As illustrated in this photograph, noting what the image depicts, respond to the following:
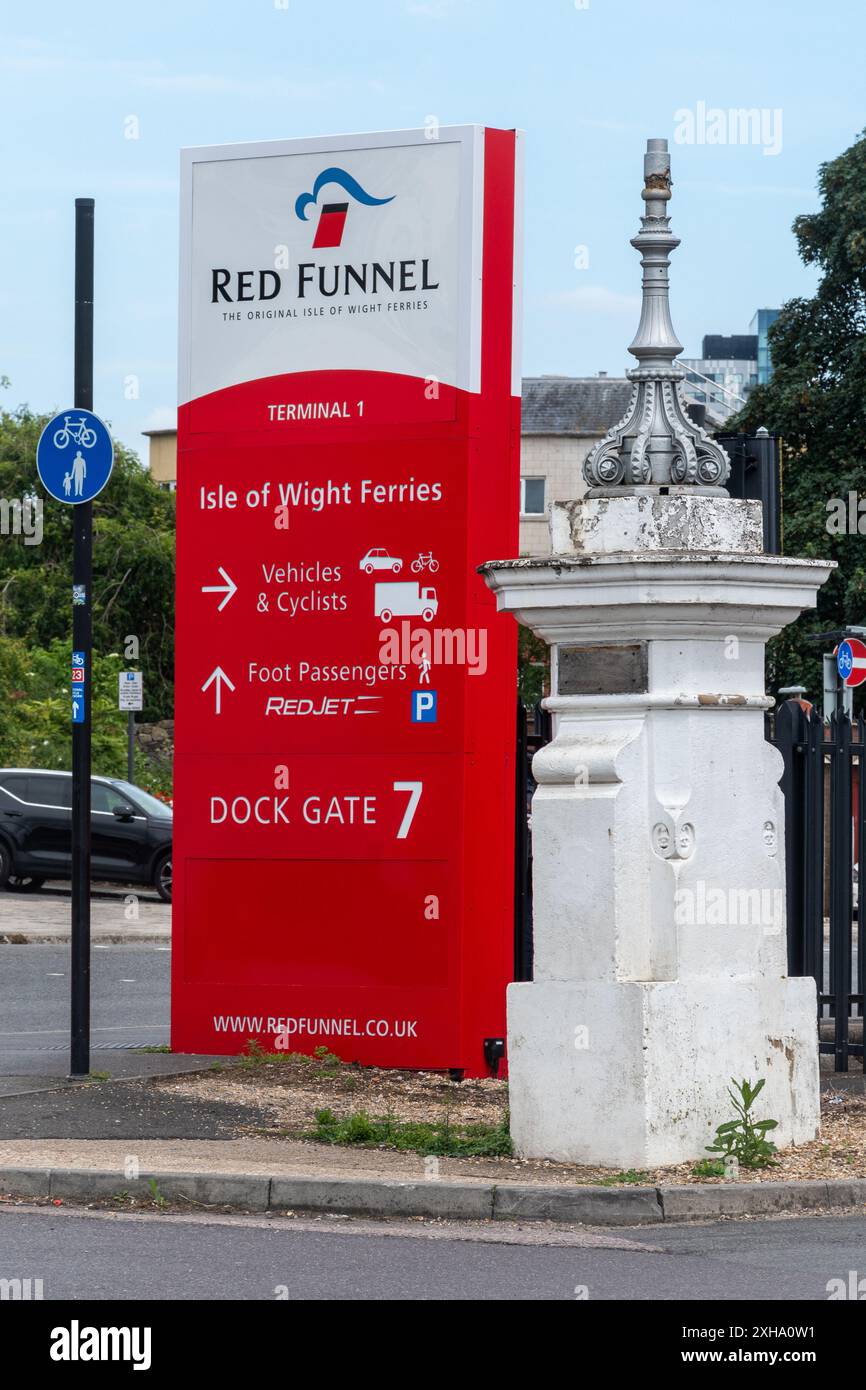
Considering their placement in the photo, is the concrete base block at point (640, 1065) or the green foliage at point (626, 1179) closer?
the green foliage at point (626, 1179)

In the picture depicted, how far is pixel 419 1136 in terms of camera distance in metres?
9.46

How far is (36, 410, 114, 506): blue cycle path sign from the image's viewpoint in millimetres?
11500

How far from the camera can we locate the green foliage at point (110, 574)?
52.9m

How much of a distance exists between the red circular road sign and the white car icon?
1438 cm

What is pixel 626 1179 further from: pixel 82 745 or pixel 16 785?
pixel 16 785

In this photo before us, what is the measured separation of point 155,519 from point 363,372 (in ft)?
147

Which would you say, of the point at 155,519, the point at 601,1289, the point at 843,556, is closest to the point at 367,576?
the point at 601,1289

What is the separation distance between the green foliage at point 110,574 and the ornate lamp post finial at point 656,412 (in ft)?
138

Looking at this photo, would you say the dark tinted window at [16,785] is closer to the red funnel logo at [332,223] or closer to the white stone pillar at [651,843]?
the red funnel logo at [332,223]

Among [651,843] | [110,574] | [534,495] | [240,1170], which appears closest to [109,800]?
[651,843]

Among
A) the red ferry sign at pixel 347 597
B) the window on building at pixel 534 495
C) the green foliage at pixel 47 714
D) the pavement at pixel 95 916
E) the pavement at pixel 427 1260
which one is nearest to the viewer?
the pavement at pixel 427 1260

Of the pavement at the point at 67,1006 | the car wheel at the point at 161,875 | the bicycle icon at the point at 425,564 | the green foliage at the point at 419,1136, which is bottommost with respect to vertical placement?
the pavement at the point at 67,1006

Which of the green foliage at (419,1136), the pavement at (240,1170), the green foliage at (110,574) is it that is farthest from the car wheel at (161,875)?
the green foliage at (110,574)

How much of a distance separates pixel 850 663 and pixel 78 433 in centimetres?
1557
